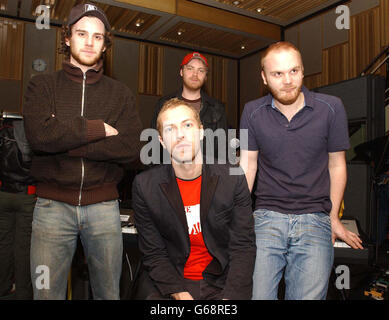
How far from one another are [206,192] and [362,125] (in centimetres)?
145

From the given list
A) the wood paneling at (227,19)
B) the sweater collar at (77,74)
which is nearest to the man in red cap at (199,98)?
the sweater collar at (77,74)

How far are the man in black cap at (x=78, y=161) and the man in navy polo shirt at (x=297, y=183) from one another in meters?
0.74

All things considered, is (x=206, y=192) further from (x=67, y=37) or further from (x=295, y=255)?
(x=67, y=37)

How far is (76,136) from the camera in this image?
5.12ft

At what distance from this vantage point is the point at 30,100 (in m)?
1.65

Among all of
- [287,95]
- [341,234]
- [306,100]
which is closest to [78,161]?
[287,95]

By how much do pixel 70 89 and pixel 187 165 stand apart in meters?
0.74

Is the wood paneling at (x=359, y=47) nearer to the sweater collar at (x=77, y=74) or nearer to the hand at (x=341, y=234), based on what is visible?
the hand at (x=341, y=234)

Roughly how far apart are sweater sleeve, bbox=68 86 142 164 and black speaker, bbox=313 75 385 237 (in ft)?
5.28

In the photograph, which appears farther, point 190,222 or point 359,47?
point 359,47

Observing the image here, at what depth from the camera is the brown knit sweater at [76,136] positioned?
5.17 ft

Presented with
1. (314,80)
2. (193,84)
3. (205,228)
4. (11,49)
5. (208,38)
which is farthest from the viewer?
(208,38)

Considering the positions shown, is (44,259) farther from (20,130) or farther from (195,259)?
(20,130)
